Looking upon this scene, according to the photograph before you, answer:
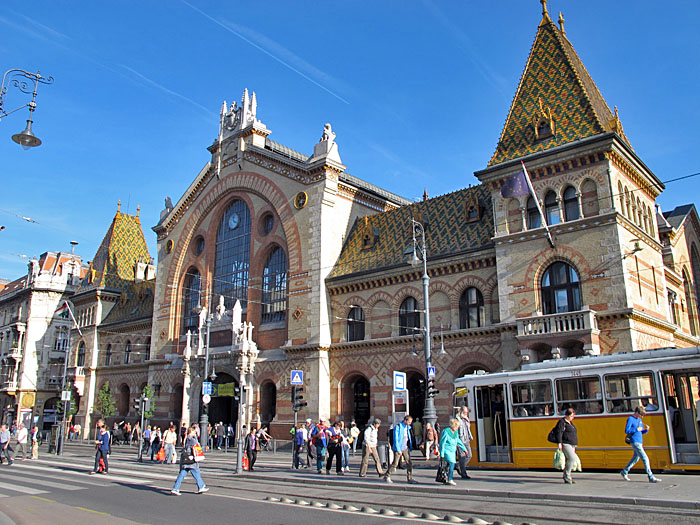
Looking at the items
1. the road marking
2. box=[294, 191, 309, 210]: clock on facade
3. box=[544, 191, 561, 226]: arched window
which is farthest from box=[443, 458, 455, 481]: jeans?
box=[294, 191, 309, 210]: clock on facade

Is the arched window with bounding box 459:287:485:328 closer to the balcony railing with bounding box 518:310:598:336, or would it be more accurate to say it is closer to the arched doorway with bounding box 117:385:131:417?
the balcony railing with bounding box 518:310:598:336

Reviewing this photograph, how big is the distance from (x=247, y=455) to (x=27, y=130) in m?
13.5

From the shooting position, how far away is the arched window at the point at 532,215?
90.0 feet

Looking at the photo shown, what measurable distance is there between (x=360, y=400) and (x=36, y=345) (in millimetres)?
43522

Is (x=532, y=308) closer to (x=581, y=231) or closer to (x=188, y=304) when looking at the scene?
(x=581, y=231)

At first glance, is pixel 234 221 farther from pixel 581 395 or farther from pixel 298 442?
pixel 581 395

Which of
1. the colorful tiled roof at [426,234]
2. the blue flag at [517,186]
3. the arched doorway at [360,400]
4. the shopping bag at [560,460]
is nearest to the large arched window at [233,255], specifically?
the colorful tiled roof at [426,234]

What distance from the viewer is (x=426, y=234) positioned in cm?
3359

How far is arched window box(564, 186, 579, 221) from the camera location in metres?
26.4

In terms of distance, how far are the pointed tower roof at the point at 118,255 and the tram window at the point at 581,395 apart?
46883 millimetres

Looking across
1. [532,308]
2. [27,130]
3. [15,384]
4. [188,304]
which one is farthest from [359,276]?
[15,384]

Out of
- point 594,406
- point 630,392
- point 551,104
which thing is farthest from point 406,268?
point 630,392

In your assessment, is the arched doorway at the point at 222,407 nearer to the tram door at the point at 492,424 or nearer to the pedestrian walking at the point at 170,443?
the pedestrian walking at the point at 170,443

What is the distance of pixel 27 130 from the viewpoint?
14.1 meters
